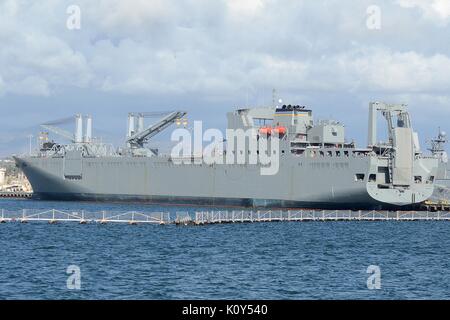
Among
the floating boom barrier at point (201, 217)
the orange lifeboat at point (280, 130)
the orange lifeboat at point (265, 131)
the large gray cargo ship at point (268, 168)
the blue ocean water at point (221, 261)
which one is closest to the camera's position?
the blue ocean water at point (221, 261)

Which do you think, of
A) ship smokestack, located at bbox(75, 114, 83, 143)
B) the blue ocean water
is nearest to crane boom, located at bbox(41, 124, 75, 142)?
ship smokestack, located at bbox(75, 114, 83, 143)

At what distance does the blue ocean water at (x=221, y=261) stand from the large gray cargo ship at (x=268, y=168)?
59.0ft

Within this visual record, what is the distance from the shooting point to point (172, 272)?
38.7 metres

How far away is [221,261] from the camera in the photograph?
4281cm

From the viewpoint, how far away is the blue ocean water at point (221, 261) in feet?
112

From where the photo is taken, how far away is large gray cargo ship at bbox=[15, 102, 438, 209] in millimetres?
82688

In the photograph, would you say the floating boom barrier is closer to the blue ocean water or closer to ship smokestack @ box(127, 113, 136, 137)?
the blue ocean water

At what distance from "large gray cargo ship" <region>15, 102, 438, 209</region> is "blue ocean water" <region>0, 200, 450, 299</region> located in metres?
18.0

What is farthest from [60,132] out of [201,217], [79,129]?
[201,217]

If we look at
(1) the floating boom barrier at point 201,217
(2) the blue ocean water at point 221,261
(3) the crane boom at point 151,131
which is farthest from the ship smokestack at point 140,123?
(2) the blue ocean water at point 221,261

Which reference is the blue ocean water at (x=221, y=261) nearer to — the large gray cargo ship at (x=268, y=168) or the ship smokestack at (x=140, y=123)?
the large gray cargo ship at (x=268, y=168)

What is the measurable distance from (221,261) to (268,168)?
1817 inches

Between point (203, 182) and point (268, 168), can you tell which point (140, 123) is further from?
point (268, 168)
